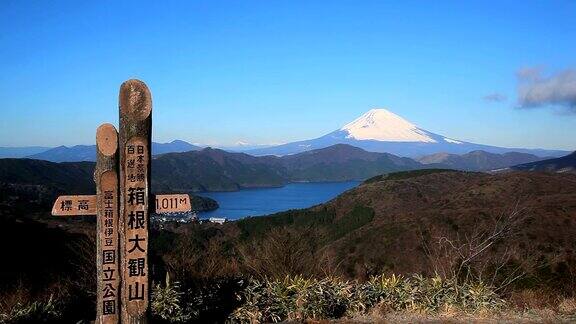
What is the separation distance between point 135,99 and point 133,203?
42.9 inches

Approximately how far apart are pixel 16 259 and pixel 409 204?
51902 millimetres

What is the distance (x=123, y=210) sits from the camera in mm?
5223

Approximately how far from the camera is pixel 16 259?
21781 millimetres

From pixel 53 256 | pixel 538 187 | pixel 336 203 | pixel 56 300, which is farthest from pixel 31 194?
pixel 56 300

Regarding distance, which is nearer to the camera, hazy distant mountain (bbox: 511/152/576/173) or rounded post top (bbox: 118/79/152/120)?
rounded post top (bbox: 118/79/152/120)

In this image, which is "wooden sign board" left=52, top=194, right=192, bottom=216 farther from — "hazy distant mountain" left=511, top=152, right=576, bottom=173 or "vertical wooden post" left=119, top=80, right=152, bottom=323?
"hazy distant mountain" left=511, top=152, right=576, bottom=173

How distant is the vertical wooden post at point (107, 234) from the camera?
5.18 metres

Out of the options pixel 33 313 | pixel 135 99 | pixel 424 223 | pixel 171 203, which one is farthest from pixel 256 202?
pixel 135 99

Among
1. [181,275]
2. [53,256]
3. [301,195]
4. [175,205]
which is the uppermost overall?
[175,205]

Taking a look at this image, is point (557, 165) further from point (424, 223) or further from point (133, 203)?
point (133, 203)

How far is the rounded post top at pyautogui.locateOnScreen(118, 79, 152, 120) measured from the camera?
5.22 meters

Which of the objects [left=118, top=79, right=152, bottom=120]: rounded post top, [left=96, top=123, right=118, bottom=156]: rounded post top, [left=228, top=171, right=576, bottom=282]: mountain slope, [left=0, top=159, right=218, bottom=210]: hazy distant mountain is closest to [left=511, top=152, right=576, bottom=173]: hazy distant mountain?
[left=228, top=171, right=576, bottom=282]: mountain slope

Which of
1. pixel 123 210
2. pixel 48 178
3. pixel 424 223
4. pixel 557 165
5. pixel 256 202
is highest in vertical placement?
pixel 123 210

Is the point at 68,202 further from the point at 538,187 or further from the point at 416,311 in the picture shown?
the point at 538,187
